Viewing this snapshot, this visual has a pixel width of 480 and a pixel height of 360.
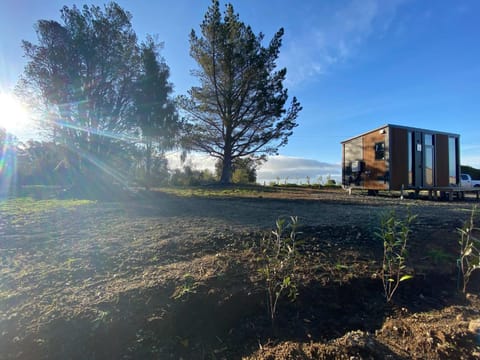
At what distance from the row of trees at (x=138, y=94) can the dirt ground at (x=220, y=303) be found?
941 centimetres

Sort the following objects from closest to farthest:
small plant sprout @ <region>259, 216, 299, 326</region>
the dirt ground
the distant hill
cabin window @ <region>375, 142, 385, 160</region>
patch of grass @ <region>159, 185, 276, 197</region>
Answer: the dirt ground → small plant sprout @ <region>259, 216, 299, 326</region> → patch of grass @ <region>159, 185, 276, 197</region> → cabin window @ <region>375, 142, 385, 160</region> → the distant hill

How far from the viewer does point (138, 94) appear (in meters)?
12.0

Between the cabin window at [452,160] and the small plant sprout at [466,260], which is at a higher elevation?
the cabin window at [452,160]

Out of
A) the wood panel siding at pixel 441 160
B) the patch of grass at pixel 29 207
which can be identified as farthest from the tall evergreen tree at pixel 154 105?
the wood panel siding at pixel 441 160

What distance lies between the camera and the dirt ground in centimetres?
135

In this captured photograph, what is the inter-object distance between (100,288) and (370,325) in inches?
76.9

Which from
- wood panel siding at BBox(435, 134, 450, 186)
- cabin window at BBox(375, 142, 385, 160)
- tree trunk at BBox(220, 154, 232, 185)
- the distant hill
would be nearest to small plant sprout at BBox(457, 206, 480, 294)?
cabin window at BBox(375, 142, 385, 160)

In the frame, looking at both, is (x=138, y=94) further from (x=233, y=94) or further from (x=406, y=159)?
(x=406, y=159)

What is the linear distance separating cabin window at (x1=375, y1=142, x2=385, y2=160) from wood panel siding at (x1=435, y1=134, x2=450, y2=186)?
261cm

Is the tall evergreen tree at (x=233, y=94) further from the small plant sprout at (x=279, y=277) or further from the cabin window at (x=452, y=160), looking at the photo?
the small plant sprout at (x=279, y=277)

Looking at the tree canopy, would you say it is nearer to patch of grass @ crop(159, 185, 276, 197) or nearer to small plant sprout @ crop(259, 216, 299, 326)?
patch of grass @ crop(159, 185, 276, 197)

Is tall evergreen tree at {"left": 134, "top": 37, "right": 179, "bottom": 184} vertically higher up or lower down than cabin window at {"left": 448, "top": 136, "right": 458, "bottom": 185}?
higher up

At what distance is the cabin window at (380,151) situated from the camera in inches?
397

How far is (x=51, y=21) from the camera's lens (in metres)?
10.2
